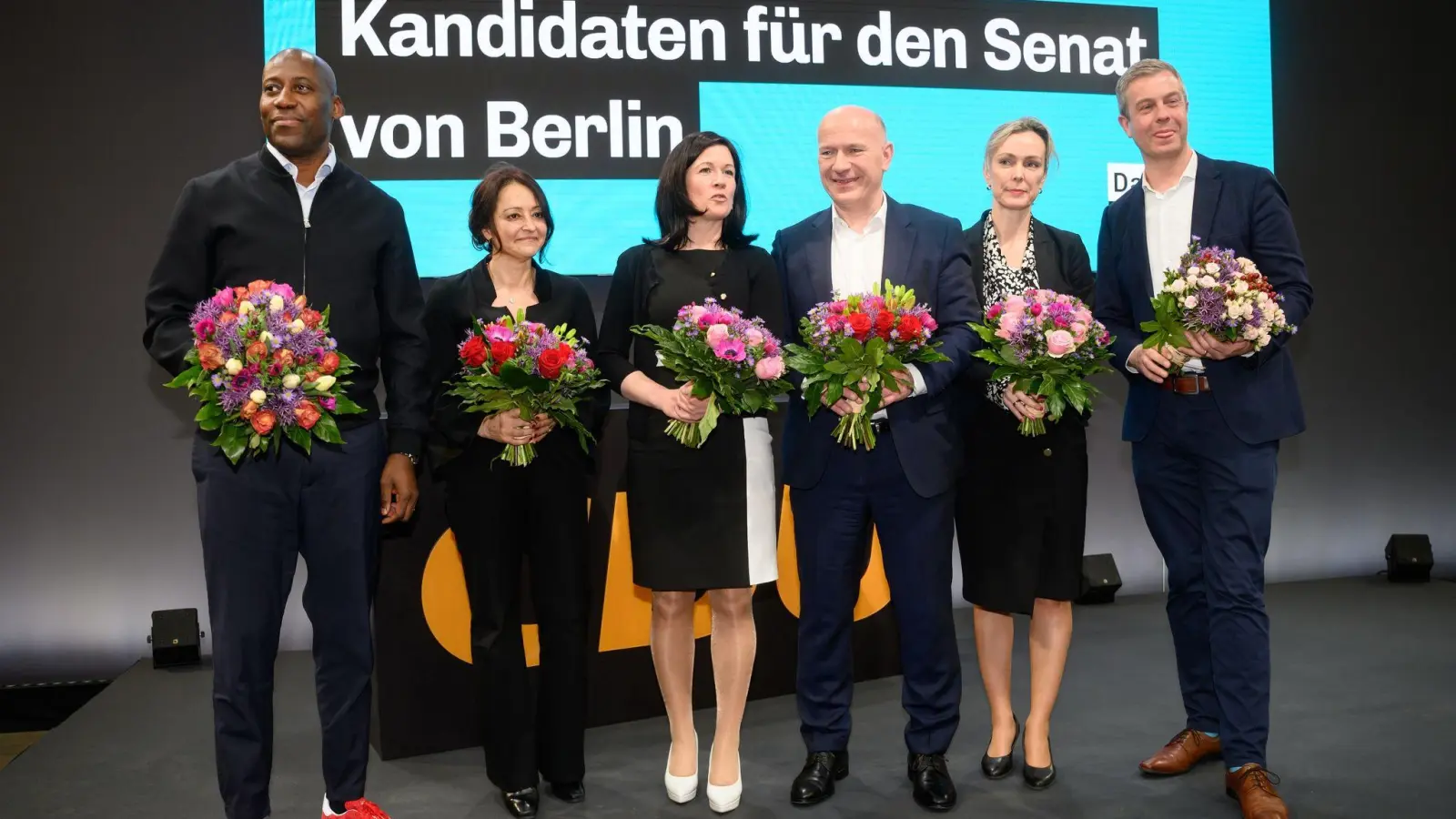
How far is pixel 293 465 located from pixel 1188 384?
2.34 meters

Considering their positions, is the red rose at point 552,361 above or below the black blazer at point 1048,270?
below

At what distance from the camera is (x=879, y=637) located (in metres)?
4.54

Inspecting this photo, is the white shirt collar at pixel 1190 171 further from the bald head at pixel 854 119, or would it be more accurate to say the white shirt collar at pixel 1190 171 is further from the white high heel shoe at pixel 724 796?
the white high heel shoe at pixel 724 796

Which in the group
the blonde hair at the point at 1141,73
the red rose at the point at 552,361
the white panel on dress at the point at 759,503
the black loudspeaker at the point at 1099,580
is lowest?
the black loudspeaker at the point at 1099,580

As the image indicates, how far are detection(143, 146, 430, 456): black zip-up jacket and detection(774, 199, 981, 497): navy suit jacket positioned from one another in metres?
1.03

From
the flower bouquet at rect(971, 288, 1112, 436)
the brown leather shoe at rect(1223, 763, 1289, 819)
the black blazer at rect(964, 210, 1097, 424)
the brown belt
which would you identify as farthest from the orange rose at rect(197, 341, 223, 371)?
the brown leather shoe at rect(1223, 763, 1289, 819)

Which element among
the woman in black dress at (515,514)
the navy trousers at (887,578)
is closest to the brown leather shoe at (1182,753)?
the navy trousers at (887,578)

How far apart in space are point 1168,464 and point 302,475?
2.32 meters

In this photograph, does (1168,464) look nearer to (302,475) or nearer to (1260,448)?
(1260,448)

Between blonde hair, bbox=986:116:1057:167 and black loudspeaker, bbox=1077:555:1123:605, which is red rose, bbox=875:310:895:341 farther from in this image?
black loudspeaker, bbox=1077:555:1123:605

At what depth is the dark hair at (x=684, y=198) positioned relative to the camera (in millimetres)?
3025

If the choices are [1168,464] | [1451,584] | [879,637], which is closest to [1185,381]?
[1168,464]

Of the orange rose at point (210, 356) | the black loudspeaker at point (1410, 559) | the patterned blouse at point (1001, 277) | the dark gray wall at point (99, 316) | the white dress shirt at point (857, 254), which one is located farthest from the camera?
the black loudspeaker at point (1410, 559)

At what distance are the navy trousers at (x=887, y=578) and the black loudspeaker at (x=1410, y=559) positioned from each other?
4312 millimetres
